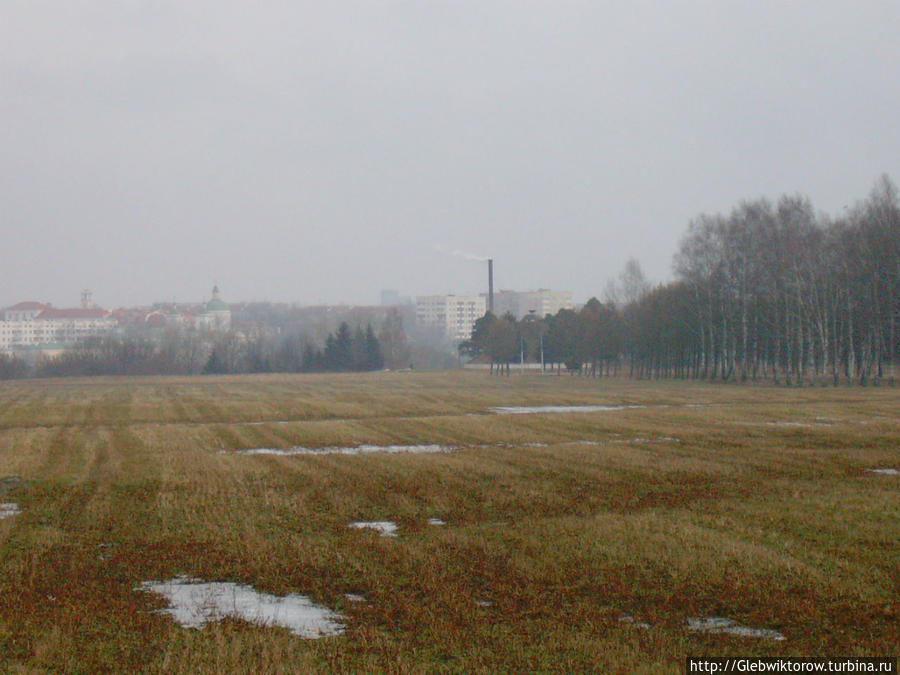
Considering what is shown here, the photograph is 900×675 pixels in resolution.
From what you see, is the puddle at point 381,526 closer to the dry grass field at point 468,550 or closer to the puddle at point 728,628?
the dry grass field at point 468,550

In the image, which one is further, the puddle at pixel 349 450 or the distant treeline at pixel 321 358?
the distant treeline at pixel 321 358

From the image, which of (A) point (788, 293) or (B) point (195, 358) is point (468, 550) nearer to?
(A) point (788, 293)

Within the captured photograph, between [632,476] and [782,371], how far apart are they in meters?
78.7

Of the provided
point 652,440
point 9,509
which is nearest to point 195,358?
point 652,440

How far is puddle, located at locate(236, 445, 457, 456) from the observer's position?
27359 millimetres

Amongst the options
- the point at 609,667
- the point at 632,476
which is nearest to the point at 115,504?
the point at 632,476

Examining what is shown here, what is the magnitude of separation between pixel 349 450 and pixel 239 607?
1771 cm

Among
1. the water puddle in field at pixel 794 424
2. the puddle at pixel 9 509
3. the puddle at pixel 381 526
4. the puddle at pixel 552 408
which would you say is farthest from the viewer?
the puddle at pixel 552 408

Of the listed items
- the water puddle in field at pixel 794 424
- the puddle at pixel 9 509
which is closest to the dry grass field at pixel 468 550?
the puddle at pixel 9 509

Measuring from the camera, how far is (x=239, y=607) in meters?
10.3

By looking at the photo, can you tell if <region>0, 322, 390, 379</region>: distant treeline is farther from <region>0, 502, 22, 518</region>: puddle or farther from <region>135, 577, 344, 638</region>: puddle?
<region>135, 577, 344, 638</region>: puddle

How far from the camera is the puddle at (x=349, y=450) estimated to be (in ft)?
89.8

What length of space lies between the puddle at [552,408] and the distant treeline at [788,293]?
24.9m

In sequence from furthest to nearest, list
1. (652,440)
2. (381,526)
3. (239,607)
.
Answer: (652,440), (381,526), (239,607)
